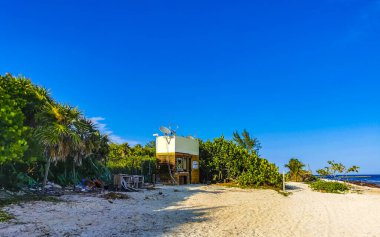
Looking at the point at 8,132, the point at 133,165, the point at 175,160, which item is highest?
the point at 175,160

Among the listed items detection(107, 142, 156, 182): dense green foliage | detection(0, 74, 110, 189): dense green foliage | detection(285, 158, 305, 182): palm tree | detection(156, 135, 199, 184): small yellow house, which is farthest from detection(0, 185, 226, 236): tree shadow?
detection(285, 158, 305, 182): palm tree

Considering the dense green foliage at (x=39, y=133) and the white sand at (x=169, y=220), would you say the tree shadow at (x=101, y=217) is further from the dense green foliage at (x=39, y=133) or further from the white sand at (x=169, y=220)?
the dense green foliage at (x=39, y=133)

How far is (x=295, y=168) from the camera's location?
43375 mm

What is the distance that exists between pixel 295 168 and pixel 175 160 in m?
21.8

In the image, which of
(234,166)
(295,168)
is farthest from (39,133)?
(295,168)

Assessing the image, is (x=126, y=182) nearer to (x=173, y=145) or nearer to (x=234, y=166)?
(x=173, y=145)

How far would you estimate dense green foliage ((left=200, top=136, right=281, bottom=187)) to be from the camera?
→ 28.5 metres

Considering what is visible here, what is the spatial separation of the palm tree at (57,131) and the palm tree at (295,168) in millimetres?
34256

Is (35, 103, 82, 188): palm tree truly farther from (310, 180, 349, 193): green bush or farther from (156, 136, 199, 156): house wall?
(310, 180, 349, 193): green bush

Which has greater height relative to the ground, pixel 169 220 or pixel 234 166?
pixel 234 166

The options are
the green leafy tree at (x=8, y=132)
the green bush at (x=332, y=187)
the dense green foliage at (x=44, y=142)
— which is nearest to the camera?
the green leafy tree at (x=8, y=132)

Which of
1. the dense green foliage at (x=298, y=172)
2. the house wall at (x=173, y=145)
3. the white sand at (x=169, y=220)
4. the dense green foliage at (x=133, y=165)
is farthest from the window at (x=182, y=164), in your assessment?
the dense green foliage at (x=298, y=172)

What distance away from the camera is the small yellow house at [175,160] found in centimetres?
2833

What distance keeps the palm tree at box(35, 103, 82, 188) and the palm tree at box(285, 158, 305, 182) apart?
34.3m
